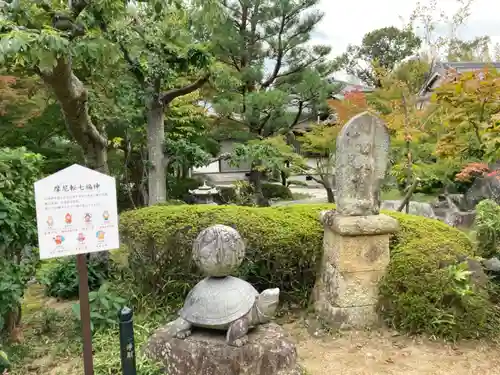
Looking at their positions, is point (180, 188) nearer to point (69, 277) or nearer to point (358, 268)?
point (69, 277)

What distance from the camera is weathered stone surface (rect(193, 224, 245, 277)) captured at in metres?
3.00

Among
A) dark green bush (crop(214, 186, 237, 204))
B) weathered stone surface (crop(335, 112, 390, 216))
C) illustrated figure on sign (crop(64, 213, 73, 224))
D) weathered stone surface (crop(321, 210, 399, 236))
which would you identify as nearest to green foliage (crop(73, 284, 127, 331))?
illustrated figure on sign (crop(64, 213, 73, 224))

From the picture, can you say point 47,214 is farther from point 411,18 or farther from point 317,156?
point 411,18

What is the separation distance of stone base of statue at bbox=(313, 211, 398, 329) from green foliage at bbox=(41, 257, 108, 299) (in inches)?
102

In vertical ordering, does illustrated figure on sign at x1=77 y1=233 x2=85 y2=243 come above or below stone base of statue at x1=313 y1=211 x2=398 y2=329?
above

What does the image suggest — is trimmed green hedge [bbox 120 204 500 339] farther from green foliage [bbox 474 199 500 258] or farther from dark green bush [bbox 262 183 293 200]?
dark green bush [bbox 262 183 293 200]

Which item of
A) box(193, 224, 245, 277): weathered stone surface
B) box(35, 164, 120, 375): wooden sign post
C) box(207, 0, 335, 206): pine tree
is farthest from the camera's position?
box(207, 0, 335, 206): pine tree

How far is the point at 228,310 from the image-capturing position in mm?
2865

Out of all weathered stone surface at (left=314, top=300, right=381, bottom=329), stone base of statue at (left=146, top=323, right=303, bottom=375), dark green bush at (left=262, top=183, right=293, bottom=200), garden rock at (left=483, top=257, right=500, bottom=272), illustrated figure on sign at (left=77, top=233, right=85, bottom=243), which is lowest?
weathered stone surface at (left=314, top=300, right=381, bottom=329)

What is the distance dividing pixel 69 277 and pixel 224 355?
275cm

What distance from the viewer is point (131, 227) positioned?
4.11 m

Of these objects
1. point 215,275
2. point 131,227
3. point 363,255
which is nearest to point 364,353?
point 363,255

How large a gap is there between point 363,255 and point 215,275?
4.87 ft

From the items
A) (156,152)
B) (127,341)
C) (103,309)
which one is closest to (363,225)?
(127,341)
